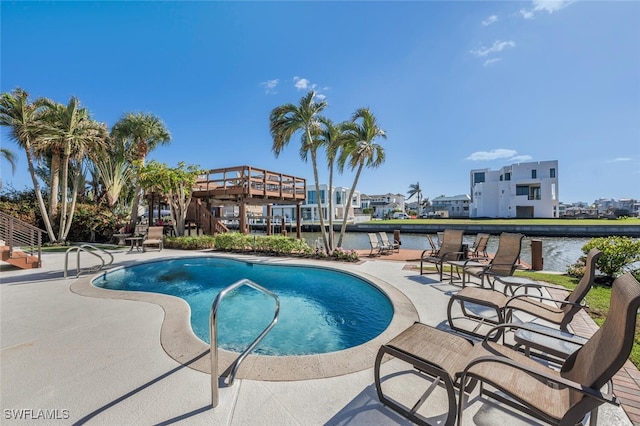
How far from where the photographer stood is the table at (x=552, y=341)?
88.1 inches

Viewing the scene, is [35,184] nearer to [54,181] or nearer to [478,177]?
[54,181]

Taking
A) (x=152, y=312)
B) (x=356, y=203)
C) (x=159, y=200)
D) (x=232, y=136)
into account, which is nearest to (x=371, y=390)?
(x=152, y=312)

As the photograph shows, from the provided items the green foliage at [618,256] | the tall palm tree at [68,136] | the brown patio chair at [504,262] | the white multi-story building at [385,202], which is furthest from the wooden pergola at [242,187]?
the white multi-story building at [385,202]

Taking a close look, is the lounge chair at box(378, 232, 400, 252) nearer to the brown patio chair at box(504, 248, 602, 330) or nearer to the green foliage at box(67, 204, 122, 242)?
the brown patio chair at box(504, 248, 602, 330)

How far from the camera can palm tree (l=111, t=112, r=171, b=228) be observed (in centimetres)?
1642

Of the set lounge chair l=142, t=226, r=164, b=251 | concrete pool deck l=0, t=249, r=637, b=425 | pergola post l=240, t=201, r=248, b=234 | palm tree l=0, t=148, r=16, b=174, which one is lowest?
concrete pool deck l=0, t=249, r=637, b=425

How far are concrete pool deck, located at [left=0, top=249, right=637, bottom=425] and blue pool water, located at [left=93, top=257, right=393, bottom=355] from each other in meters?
1.09

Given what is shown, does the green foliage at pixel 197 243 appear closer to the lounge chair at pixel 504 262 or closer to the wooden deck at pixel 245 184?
the wooden deck at pixel 245 184

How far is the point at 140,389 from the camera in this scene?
7.72 feet

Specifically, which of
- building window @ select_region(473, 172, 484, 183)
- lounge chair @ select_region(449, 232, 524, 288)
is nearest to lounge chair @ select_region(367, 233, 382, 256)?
lounge chair @ select_region(449, 232, 524, 288)

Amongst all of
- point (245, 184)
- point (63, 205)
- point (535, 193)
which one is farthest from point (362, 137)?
point (535, 193)

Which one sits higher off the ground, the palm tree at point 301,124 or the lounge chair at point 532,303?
the palm tree at point 301,124

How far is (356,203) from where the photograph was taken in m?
48.0

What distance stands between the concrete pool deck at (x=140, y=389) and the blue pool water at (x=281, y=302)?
1095mm
